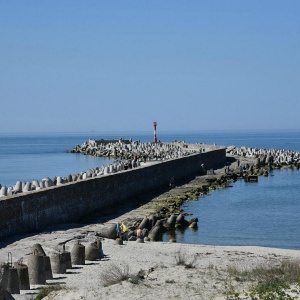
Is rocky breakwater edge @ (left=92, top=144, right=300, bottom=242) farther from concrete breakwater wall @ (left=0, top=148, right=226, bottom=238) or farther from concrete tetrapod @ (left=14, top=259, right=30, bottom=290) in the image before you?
concrete tetrapod @ (left=14, top=259, right=30, bottom=290)

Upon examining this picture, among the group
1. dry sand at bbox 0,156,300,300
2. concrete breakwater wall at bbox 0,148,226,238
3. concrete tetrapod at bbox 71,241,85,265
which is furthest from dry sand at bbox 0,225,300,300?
concrete breakwater wall at bbox 0,148,226,238

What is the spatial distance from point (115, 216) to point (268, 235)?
4746 millimetres

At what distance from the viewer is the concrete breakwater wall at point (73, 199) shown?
63.1 feet

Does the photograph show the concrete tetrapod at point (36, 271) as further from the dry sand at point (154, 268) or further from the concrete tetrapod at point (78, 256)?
the concrete tetrapod at point (78, 256)

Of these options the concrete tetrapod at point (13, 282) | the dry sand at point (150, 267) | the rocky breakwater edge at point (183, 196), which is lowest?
the rocky breakwater edge at point (183, 196)

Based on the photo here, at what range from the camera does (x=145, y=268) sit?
575 inches

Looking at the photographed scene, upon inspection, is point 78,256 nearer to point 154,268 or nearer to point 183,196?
point 154,268

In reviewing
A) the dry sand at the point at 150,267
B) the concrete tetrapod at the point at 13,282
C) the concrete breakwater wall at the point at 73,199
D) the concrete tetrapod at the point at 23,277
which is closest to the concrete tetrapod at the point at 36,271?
the dry sand at the point at 150,267

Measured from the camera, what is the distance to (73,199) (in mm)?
23688

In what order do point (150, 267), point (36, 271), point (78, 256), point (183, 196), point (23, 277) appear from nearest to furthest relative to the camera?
point (23, 277) → point (36, 271) → point (150, 267) → point (78, 256) → point (183, 196)

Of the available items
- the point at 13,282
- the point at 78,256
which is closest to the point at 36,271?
the point at 13,282

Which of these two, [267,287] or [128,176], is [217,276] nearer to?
[267,287]

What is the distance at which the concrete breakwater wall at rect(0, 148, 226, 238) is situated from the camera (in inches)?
757

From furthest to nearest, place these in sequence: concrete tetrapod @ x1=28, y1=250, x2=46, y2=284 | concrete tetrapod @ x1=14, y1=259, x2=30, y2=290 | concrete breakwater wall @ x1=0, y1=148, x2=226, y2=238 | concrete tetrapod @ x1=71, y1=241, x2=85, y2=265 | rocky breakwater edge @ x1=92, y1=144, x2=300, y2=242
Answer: rocky breakwater edge @ x1=92, y1=144, x2=300, y2=242, concrete breakwater wall @ x1=0, y1=148, x2=226, y2=238, concrete tetrapod @ x1=71, y1=241, x2=85, y2=265, concrete tetrapod @ x1=28, y1=250, x2=46, y2=284, concrete tetrapod @ x1=14, y1=259, x2=30, y2=290
